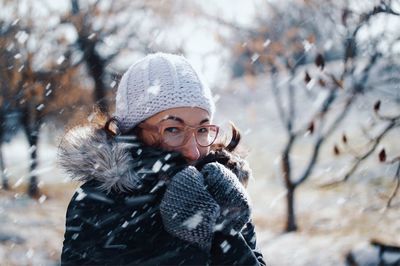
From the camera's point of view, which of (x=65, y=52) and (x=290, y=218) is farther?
(x=65, y=52)

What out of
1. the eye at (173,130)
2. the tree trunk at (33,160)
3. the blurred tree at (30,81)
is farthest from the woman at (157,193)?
the tree trunk at (33,160)

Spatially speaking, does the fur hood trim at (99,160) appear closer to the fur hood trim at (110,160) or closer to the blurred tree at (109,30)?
the fur hood trim at (110,160)

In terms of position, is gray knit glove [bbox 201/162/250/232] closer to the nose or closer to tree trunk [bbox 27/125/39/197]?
the nose

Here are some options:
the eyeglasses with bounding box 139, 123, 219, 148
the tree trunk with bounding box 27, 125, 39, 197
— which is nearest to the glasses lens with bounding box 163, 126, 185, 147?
the eyeglasses with bounding box 139, 123, 219, 148

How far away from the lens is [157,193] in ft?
7.60

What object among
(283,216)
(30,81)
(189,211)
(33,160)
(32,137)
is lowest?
(33,160)

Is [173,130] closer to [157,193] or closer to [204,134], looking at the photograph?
[204,134]

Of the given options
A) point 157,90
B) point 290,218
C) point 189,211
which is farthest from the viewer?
point 290,218

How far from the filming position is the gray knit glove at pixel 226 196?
2217 mm

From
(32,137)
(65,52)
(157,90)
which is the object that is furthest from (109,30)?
(157,90)

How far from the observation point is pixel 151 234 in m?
2.29

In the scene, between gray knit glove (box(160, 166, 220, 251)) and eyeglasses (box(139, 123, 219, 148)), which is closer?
gray knit glove (box(160, 166, 220, 251))

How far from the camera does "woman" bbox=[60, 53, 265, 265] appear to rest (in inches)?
85.7

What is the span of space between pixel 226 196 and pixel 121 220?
0.47 m
